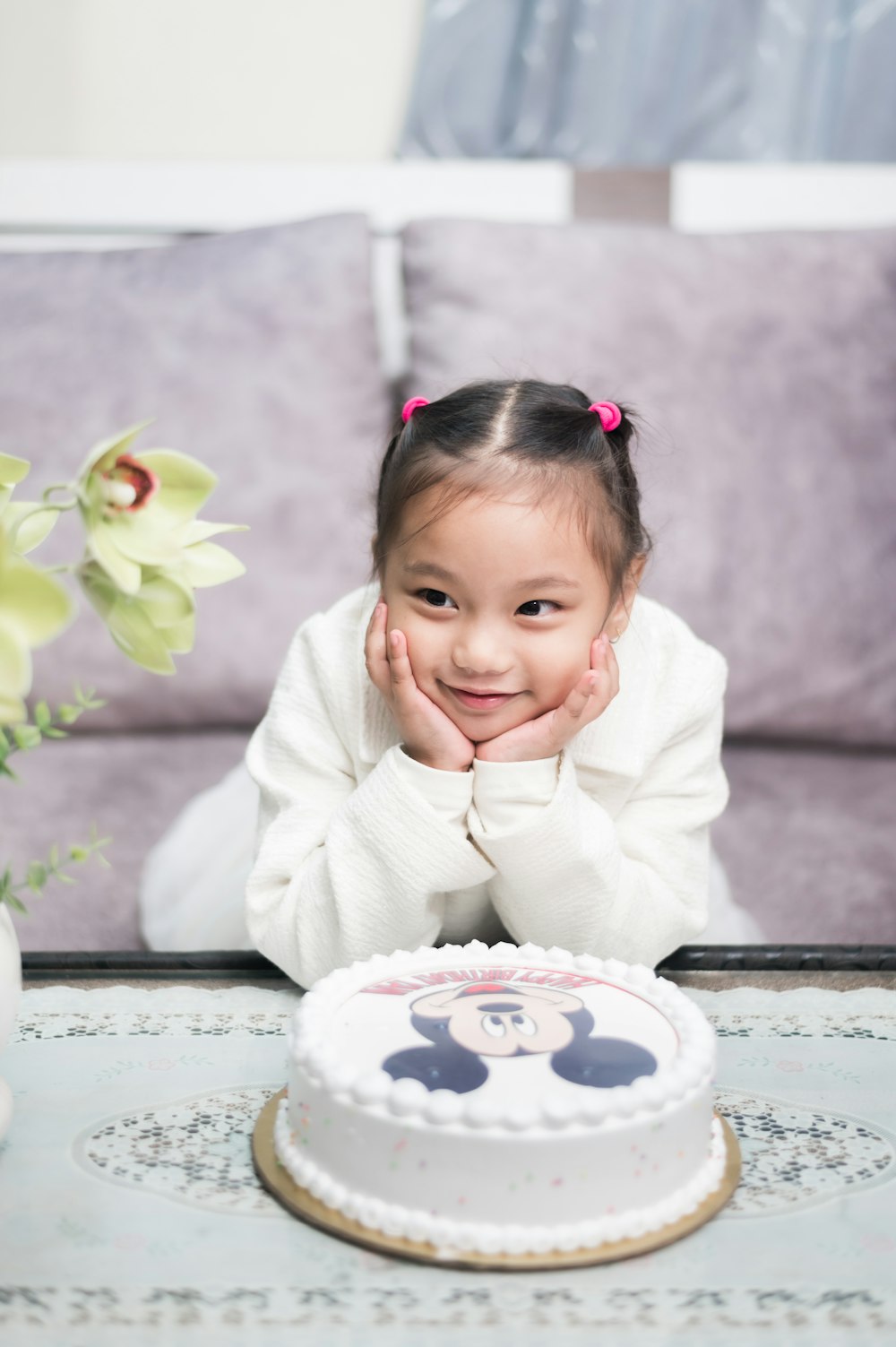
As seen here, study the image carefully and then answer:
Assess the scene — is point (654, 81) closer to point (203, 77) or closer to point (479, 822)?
point (203, 77)

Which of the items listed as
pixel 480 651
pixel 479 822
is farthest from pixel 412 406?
pixel 479 822

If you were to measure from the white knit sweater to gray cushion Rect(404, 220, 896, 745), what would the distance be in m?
0.65

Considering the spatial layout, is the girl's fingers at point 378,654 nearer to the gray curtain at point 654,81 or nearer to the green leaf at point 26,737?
the green leaf at point 26,737

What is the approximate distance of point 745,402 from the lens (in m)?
1.76

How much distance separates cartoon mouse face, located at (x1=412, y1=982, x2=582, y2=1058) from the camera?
601mm

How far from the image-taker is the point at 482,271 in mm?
1788

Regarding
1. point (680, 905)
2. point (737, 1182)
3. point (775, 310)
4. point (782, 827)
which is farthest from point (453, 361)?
point (737, 1182)

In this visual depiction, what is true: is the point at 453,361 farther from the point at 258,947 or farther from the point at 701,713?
the point at 258,947

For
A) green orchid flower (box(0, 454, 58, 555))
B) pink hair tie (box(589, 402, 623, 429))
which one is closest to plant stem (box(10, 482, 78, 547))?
green orchid flower (box(0, 454, 58, 555))

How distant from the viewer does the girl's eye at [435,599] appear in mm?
911

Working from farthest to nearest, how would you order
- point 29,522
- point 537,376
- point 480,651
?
1. point 537,376
2. point 480,651
3. point 29,522

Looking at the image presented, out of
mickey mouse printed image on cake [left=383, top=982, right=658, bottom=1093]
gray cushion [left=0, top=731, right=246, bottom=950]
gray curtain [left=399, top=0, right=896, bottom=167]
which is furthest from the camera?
gray curtain [left=399, top=0, right=896, bottom=167]

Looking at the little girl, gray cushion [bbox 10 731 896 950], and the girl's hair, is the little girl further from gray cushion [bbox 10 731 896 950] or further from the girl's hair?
gray cushion [bbox 10 731 896 950]

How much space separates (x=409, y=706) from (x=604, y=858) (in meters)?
0.19
